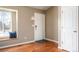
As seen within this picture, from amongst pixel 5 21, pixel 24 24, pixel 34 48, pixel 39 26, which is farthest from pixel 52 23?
pixel 5 21

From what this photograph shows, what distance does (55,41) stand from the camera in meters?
5.95

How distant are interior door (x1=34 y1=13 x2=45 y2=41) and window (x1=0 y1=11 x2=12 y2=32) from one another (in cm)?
173

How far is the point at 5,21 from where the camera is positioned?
16.4 feet

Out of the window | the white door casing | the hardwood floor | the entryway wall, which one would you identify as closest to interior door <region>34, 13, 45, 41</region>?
the entryway wall

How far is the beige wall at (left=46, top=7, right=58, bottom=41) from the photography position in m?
5.89

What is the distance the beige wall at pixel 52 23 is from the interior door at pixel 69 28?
168cm

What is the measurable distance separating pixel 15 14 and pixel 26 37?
4.97 feet

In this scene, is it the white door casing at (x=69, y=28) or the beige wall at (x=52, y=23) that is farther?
the beige wall at (x=52, y=23)

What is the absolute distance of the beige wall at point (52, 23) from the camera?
19.3ft

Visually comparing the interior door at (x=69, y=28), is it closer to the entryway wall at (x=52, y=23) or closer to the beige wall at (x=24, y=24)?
the entryway wall at (x=52, y=23)

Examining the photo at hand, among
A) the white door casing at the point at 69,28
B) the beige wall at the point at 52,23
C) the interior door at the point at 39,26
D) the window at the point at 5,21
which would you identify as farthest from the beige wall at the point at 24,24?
the white door casing at the point at 69,28
